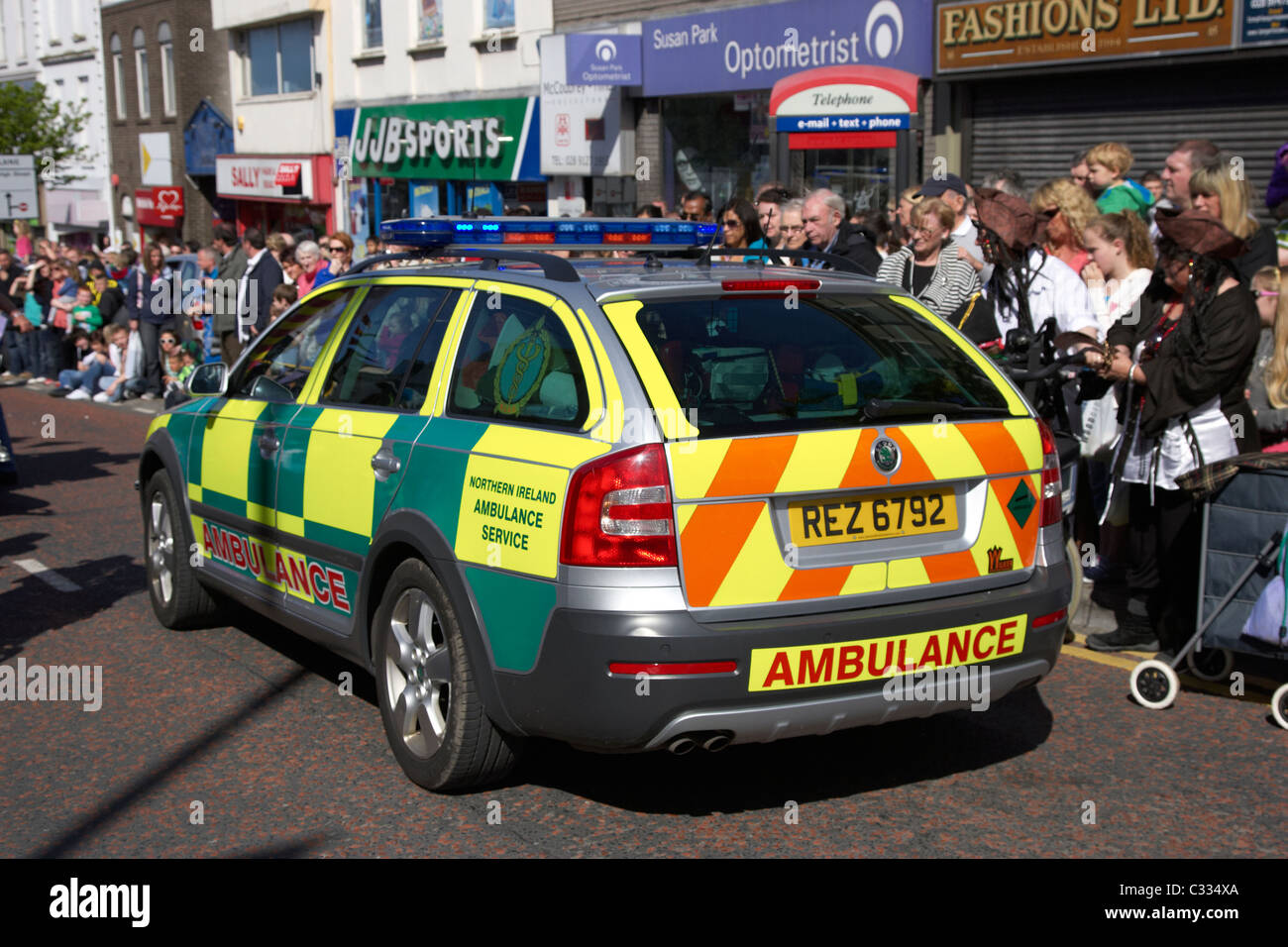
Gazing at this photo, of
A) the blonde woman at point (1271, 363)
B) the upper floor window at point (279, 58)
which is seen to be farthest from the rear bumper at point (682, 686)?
the upper floor window at point (279, 58)

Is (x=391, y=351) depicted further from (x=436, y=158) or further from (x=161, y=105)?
(x=161, y=105)

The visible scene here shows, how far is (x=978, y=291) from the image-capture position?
779 cm

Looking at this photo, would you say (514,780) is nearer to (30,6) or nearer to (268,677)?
(268,677)

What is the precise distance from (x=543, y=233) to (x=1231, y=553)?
3005 millimetres

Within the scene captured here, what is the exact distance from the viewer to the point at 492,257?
5.23 meters

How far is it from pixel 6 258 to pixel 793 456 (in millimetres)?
21117

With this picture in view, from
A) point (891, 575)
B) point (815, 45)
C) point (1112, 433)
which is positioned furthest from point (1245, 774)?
point (815, 45)

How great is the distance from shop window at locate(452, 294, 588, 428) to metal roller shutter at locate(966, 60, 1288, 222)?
10134mm

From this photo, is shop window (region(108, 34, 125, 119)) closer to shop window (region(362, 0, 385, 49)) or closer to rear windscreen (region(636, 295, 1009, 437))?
shop window (region(362, 0, 385, 49))

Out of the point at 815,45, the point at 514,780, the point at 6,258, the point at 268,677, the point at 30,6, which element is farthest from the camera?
the point at 30,6

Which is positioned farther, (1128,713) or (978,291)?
(978,291)

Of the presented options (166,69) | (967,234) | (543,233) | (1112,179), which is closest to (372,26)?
(166,69)

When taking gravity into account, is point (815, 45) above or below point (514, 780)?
above
